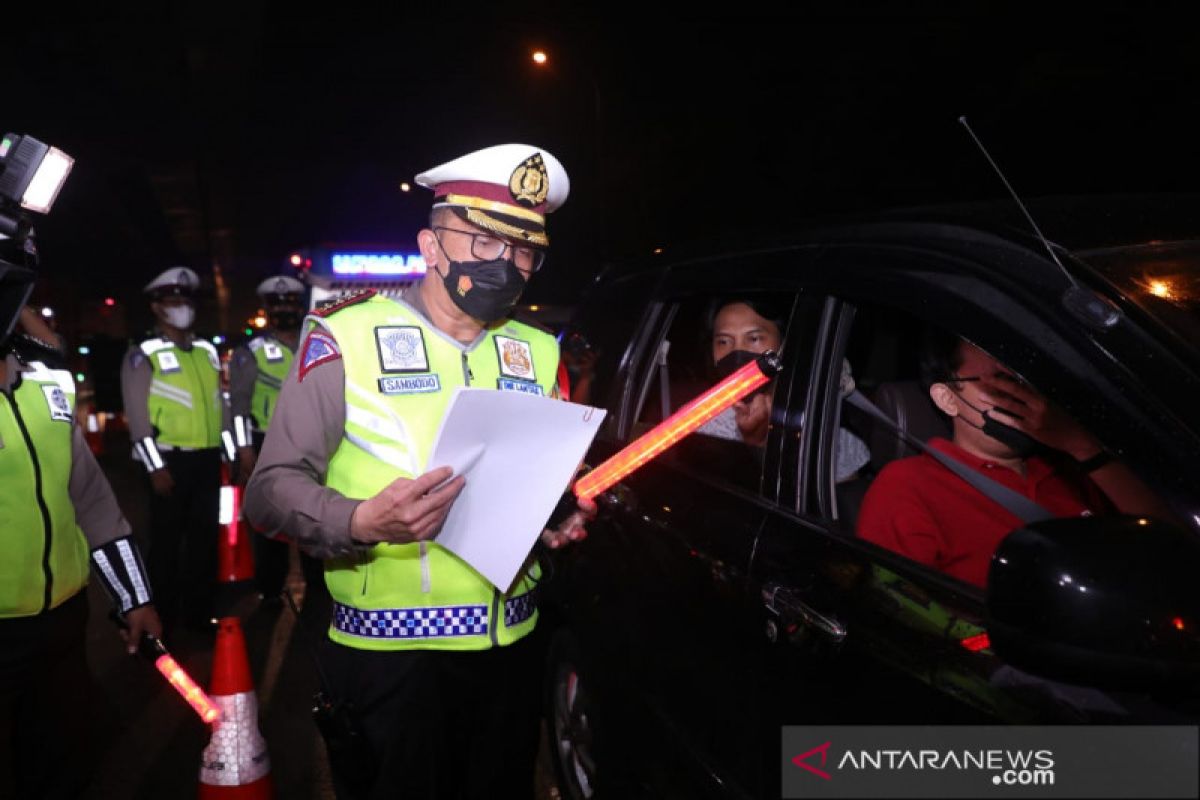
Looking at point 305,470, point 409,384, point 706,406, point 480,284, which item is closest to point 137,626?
point 305,470

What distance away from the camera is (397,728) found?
2.31 metres

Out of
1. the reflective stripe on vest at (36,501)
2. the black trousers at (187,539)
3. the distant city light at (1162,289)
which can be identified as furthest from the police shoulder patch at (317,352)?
the black trousers at (187,539)

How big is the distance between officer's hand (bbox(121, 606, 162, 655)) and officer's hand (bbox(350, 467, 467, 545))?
46.4 inches

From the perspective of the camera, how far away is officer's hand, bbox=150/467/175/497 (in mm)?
5781

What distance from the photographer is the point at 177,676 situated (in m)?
2.67

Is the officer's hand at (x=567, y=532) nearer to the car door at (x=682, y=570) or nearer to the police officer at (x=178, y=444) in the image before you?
the car door at (x=682, y=570)

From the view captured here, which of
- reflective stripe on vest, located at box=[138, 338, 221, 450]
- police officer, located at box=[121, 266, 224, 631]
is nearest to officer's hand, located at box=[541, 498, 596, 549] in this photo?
police officer, located at box=[121, 266, 224, 631]

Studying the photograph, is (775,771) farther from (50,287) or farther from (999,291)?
(50,287)

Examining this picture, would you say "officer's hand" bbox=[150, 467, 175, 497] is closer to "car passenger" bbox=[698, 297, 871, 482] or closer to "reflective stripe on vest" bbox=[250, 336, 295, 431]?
"reflective stripe on vest" bbox=[250, 336, 295, 431]

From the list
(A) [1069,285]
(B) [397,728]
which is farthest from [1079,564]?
(B) [397,728]

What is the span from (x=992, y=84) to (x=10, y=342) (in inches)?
469

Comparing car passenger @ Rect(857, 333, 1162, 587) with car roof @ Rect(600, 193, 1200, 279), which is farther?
car passenger @ Rect(857, 333, 1162, 587)

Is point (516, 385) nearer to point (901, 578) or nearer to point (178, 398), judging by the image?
point (901, 578)

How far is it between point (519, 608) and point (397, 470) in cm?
53
